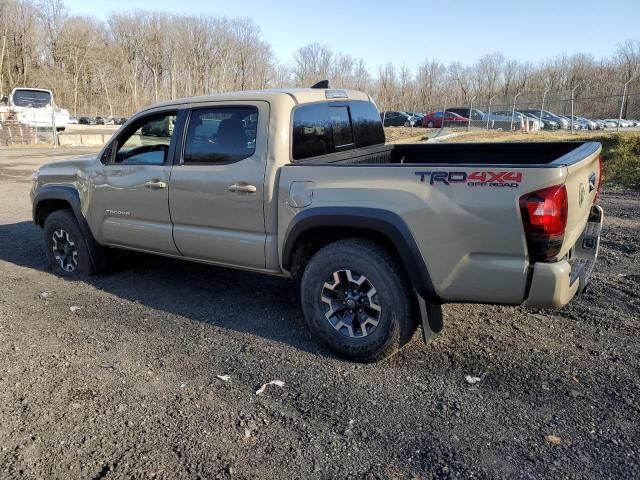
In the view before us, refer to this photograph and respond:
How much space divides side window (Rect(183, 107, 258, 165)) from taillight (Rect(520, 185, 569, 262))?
82.3 inches

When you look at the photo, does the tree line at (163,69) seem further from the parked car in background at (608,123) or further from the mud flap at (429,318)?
the mud flap at (429,318)

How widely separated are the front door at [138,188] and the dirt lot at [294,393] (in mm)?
630

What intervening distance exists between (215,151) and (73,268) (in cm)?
264

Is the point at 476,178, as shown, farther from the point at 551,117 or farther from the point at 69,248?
the point at 551,117

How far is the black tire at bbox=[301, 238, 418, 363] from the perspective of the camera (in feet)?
11.6

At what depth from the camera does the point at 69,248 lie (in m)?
5.90

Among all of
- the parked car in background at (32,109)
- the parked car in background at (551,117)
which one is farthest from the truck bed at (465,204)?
the parked car in background at (551,117)

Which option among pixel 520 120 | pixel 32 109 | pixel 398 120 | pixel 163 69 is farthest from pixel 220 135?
pixel 163 69

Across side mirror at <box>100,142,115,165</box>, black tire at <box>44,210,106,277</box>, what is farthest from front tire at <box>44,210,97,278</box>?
side mirror at <box>100,142,115,165</box>

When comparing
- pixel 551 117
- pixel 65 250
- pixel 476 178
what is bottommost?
pixel 65 250

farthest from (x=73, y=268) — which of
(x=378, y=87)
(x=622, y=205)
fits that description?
(x=378, y=87)

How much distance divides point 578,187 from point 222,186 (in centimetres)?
256

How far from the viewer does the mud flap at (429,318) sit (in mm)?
3518

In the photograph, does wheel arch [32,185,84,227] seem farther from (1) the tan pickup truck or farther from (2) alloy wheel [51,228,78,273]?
(2) alloy wheel [51,228,78,273]
